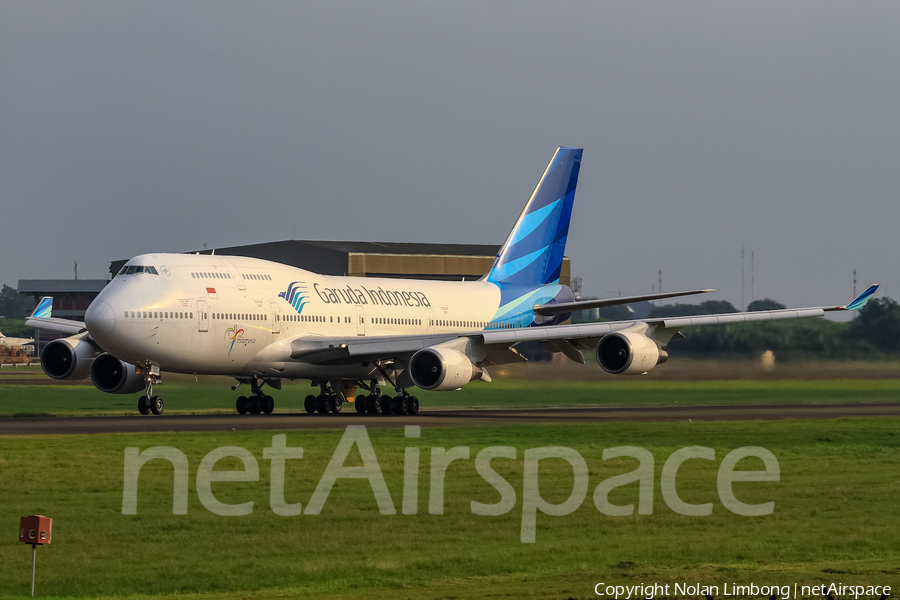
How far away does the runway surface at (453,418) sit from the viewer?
91.5ft

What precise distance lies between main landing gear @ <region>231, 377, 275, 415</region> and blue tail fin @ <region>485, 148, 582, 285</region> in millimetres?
13106

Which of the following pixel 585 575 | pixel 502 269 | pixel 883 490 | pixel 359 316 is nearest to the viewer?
pixel 585 575

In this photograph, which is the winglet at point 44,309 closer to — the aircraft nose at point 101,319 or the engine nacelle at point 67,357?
the engine nacelle at point 67,357

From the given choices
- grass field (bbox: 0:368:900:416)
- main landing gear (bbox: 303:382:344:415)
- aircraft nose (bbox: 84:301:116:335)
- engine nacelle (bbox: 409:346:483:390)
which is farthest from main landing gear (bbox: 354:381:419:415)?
aircraft nose (bbox: 84:301:116:335)

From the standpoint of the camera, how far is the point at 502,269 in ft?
154

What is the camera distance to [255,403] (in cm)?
3638

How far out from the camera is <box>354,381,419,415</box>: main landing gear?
120 ft

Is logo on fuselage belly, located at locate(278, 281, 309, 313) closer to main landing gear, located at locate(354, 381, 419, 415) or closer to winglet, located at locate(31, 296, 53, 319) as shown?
main landing gear, located at locate(354, 381, 419, 415)

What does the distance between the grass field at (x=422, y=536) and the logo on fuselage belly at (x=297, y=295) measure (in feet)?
47.7

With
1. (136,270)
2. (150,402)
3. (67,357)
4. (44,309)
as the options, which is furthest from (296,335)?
(44,309)

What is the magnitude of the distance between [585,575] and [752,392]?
35470 mm

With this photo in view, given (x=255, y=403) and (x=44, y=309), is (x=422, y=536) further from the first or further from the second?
Answer: (x=44, y=309)

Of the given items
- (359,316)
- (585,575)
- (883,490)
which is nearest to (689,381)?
(359,316)

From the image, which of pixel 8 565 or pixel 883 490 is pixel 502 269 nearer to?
pixel 883 490
